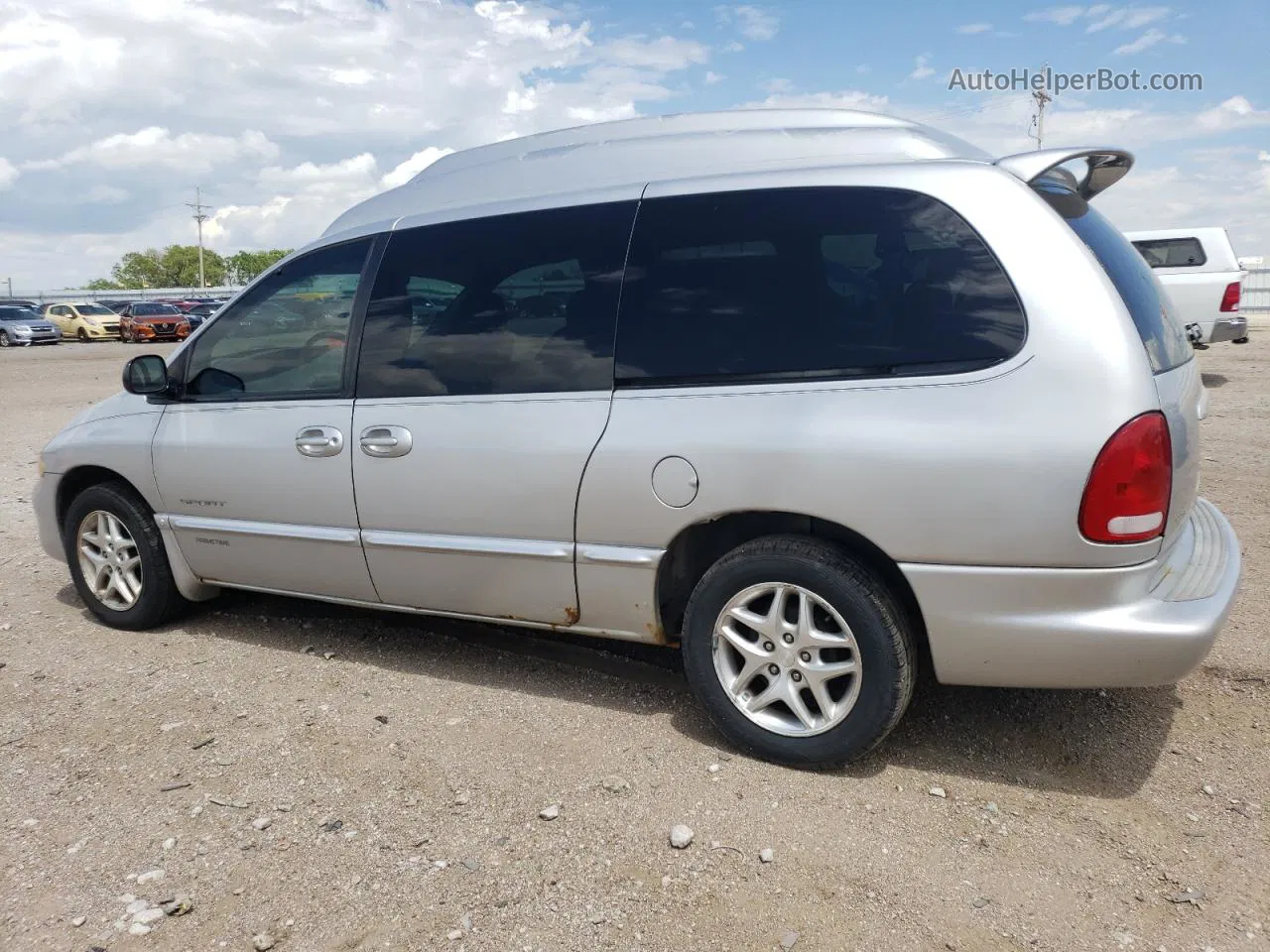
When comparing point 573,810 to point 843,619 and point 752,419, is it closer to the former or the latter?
point 843,619

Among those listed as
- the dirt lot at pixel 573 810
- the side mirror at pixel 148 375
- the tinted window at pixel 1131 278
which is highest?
the tinted window at pixel 1131 278

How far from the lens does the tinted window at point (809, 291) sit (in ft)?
9.73

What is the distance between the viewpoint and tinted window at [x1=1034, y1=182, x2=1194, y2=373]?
3.00 m

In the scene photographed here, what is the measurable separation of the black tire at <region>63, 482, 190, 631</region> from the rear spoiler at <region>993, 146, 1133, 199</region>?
12.6 ft

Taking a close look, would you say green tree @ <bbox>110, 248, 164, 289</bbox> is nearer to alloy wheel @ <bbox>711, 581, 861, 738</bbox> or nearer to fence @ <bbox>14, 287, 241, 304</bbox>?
fence @ <bbox>14, 287, 241, 304</bbox>

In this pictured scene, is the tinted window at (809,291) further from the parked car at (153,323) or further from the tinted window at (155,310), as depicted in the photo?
the tinted window at (155,310)

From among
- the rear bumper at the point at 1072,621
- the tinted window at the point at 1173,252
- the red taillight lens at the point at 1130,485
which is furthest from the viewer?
the tinted window at the point at 1173,252

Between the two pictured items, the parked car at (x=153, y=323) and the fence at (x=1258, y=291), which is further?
the parked car at (x=153, y=323)

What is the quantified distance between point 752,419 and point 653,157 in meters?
1.14

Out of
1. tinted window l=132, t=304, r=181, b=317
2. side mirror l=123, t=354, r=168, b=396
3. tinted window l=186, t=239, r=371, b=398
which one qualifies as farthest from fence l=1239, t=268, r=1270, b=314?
tinted window l=132, t=304, r=181, b=317

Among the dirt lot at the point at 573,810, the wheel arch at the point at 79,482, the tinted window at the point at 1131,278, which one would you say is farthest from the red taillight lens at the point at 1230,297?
the wheel arch at the point at 79,482

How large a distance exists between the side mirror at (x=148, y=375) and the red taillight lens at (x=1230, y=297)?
14.2 metres

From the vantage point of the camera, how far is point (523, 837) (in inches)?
116

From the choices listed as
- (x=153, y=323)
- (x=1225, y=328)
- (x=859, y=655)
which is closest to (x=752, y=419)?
(x=859, y=655)
